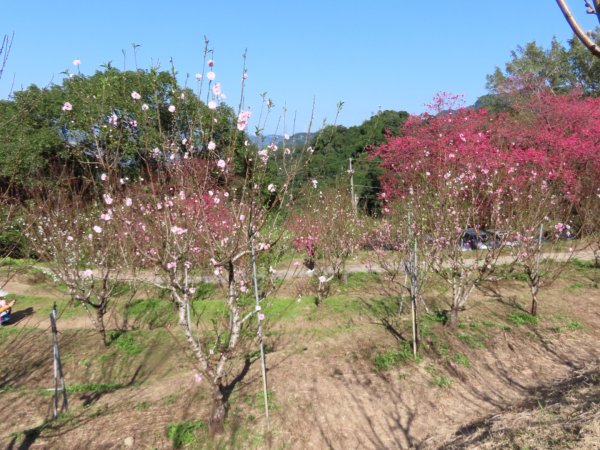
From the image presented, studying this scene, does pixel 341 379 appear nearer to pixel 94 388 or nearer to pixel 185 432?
pixel 185 432

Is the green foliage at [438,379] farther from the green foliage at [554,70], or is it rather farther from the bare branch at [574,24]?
the green foliage at [554,70]

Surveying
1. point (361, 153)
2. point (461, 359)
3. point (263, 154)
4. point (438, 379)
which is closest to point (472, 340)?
point (461, 359)

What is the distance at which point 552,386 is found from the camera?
5469 mm

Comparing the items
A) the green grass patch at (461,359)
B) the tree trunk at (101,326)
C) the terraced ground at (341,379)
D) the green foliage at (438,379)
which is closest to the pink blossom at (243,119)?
the terraced ground at (341,379)

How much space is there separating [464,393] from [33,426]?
5449 mm

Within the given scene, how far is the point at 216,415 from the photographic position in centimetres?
460

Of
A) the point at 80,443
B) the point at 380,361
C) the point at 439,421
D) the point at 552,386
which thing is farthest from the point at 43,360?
the point at 552,386

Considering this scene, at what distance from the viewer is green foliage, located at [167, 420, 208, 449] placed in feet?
14.5

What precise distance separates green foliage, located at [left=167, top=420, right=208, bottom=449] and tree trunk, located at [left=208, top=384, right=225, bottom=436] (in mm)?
115

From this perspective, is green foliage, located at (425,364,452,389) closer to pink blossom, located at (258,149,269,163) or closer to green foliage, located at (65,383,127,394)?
pink blossom, located at (258,149,269,163)

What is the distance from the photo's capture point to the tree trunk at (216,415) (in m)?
4.57

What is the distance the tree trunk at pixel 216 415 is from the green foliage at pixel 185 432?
115 mm

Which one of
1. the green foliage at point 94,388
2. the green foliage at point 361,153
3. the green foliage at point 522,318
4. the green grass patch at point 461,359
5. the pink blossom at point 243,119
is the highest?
the green foliage at point 361,153

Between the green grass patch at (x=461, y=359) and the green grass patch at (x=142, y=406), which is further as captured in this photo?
the green grass patch at (x=461, y=359)
